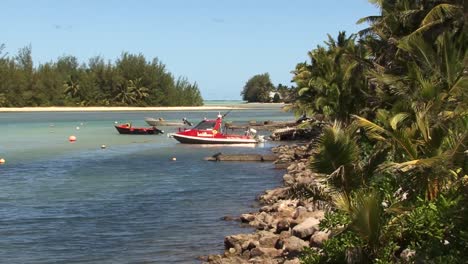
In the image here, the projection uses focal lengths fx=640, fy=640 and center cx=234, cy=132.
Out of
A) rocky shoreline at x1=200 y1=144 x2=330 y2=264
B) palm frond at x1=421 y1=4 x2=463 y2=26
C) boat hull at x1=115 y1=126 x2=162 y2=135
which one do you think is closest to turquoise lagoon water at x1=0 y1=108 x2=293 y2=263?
rocky shoreline at x1=200 y1=144 x2=330 y2=264

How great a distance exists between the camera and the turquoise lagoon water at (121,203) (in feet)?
52.9

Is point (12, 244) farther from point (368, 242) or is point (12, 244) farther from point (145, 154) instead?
point (145, 154)

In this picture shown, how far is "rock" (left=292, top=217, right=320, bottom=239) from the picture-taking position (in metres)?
14.7

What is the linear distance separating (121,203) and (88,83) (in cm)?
11670

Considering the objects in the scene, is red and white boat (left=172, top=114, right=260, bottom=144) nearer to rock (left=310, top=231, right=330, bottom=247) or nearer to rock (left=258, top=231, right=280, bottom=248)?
rock (left=258, top=231, right=280, bottom=248)

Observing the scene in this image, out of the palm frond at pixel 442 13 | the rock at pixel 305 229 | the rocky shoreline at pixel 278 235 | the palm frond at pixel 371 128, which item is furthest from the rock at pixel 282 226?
the palm frond at pixel 442 13

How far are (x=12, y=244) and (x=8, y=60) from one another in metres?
123

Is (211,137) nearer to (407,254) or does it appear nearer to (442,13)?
(442,13)

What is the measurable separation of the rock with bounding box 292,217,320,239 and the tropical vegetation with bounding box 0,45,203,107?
11799 centimetres

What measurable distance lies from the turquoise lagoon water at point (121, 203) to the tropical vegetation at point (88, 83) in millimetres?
86656

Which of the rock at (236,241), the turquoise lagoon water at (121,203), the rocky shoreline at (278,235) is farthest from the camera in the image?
the turquoise lagoon water at (121,203)

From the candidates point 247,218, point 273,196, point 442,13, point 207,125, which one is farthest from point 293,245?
point 207,125

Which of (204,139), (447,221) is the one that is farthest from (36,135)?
(447,221)

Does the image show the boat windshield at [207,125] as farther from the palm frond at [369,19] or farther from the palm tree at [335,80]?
the palm frond at [369,19]
